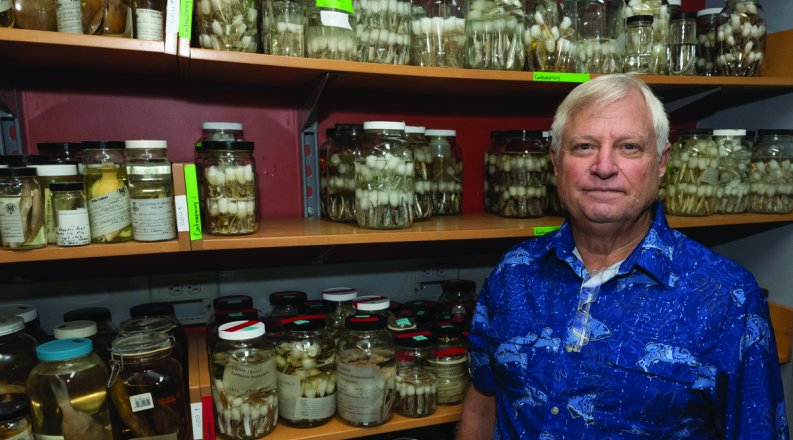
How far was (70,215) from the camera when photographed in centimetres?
108

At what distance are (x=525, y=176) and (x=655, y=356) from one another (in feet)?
2.41

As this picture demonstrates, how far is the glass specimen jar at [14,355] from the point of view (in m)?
1.16

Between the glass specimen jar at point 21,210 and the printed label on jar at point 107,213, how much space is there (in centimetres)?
10

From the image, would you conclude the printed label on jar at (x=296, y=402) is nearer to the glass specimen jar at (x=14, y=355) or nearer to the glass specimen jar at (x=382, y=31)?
the glass specimen jar at (x=14, y=355)

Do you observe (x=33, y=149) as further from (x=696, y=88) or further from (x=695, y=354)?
(x=696, y=88)

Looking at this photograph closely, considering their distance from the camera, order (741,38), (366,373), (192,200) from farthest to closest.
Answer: (741,38) < (366,373) < (192,200)

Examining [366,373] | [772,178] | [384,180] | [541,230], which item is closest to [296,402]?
[366,373]

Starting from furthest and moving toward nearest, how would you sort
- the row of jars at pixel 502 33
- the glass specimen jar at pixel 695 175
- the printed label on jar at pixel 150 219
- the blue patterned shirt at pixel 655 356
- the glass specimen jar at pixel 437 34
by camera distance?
A: the glass specimen jar at pixel 695 175, the glass specimen jar at pixel 437 34, the row of jars at pixel 502 33, the printed label on jar at pixel 150 219, the blue patterned shirt at pixel 655 356

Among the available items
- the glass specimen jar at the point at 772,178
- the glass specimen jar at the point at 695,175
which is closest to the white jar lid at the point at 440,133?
the glass specimen jar at the point at 695,175

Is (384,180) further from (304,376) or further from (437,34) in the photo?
(304,376)

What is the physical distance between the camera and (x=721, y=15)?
Answer: 5.71 feet

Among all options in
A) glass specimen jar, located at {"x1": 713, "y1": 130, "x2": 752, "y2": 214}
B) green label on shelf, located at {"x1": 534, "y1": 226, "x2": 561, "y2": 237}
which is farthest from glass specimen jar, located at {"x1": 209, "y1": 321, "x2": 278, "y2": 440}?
glass specimen jar, located at {"x1": 713, "y1": 130, "x2": 752, "y2": 214}

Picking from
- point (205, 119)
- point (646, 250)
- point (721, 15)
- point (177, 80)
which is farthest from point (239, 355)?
point (721, 15)

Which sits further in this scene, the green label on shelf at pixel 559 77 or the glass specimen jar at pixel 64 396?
the green label on shelf at pixel 559 77
